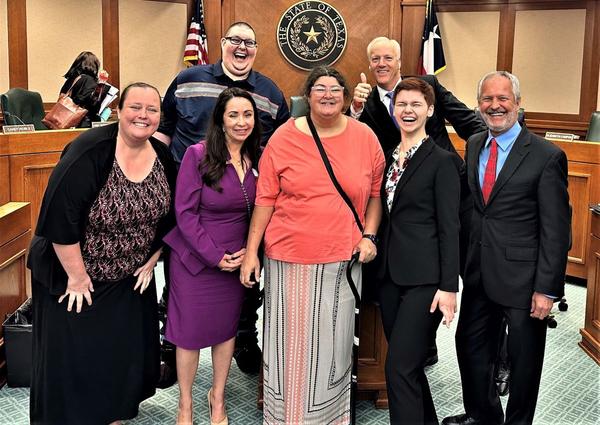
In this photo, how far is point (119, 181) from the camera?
2.34 meters

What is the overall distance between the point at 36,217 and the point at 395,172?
316 cm

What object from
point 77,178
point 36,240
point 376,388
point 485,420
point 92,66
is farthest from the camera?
point 92,66

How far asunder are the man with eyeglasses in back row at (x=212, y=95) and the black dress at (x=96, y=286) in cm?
45

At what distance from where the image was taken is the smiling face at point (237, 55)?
2.97m

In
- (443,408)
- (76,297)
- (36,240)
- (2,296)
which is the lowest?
(443,408)

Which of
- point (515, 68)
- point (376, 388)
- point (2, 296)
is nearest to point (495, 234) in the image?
point (376, 388)

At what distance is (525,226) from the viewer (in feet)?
7.62

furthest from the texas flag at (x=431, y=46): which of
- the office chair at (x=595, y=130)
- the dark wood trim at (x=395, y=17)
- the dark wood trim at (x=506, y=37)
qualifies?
the office chair at (x=595, y=130)

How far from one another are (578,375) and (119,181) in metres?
2.68

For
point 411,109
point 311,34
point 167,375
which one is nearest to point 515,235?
point 411,109

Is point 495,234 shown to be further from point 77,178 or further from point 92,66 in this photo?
point 92,66

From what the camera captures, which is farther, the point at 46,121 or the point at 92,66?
the point at 92,66

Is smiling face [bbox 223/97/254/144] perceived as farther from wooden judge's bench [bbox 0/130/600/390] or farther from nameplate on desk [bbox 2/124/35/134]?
nameplate on desk [bbox 2/124/35/134]

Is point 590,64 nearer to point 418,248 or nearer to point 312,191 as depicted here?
point 418,248
